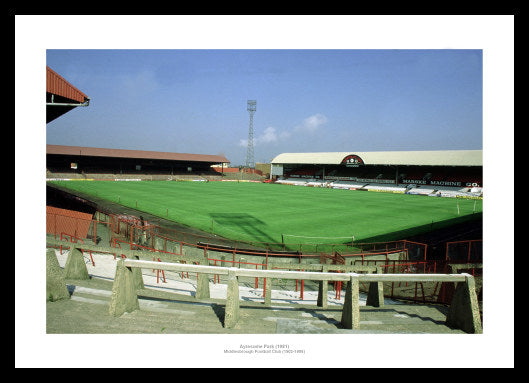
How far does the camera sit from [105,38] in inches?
157

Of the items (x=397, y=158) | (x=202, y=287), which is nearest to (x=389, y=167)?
(x=397, y=158)

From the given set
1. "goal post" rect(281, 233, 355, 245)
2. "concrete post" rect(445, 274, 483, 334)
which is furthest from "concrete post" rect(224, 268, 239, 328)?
"goal post" rect(281, 233, 355, 245)

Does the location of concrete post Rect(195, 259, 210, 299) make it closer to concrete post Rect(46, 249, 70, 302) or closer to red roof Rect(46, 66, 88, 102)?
concrete post Rect(46, 249, 70, 302)

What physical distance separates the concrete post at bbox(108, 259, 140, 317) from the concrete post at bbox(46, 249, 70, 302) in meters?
0.94

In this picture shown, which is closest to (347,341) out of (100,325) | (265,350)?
(265,350)

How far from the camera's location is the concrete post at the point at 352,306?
3.39 metres

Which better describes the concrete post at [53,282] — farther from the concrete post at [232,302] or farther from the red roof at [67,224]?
the red roof at [67,224]

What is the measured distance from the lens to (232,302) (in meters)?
3.44

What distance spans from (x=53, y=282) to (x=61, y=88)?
8.56 metres

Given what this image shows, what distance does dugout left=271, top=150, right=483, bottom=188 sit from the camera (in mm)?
51147

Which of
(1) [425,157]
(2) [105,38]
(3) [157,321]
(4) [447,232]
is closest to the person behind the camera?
(3) [157,321]

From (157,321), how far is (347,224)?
19.4 meters

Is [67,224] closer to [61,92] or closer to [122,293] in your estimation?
[61,92]

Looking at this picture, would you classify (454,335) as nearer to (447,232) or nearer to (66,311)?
(66,311)
